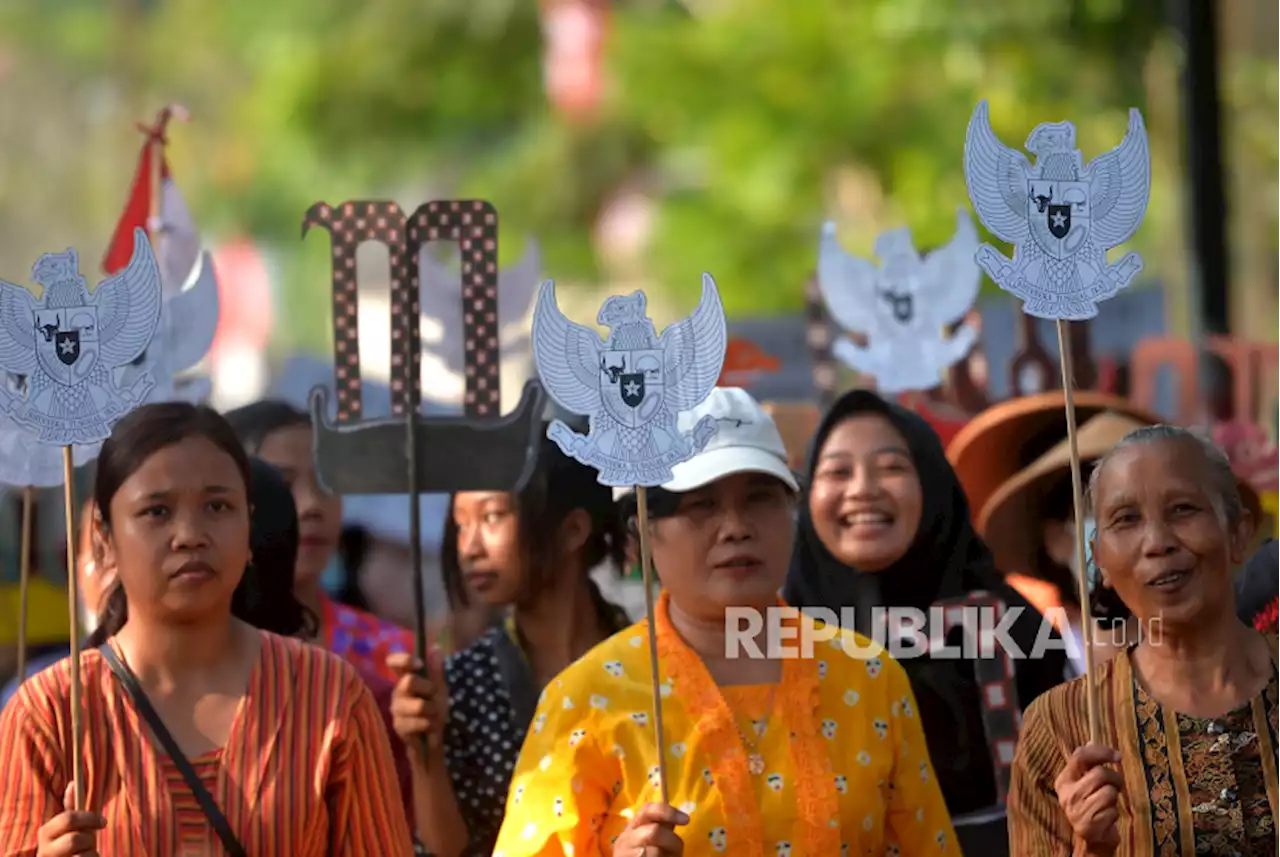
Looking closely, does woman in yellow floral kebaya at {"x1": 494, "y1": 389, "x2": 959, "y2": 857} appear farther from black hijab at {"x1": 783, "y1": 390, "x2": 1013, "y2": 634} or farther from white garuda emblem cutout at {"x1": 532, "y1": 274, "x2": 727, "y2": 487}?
black hijab at {"x1": 783, "y1": 390, "x2": 1013, "y2": 634}

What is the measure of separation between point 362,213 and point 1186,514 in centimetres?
178

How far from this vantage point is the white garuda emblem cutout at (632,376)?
3.50 meters

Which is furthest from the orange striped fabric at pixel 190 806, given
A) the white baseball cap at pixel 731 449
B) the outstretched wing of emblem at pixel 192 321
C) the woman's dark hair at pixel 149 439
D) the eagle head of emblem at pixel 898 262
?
the eagle head of emblem at pixel 898 262

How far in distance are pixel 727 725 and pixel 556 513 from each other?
1.22m

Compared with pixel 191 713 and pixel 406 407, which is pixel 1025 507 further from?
pixel 191 713

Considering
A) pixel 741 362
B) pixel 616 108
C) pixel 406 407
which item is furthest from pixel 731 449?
pixel 616 108

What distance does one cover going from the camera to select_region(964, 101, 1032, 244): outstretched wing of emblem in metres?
3.49

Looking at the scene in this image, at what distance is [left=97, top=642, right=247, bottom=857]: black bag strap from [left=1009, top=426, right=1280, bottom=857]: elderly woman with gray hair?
4.05 feet

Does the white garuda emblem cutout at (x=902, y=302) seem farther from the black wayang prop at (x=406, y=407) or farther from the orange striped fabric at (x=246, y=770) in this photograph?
the orange striped fabric at (x=246, y=770)

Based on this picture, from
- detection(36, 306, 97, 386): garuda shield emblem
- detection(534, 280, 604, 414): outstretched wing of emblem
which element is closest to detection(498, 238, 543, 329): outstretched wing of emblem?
detection(534, 280, 604, 414): outstretched wing of emblem

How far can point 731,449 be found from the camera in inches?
146

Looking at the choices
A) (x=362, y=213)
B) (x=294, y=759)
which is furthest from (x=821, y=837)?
(x=362, y=213)

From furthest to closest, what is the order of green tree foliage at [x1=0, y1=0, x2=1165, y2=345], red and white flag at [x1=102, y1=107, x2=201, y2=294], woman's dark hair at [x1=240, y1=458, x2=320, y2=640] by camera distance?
green tree foliage at [x1=0, y1=0, x2=1165, y2=345], red and white flag at [x1=102, y1=107, x2=201, y2=294], woman's dark hair at [x1=240, y1=458, x2=320, y2=640]

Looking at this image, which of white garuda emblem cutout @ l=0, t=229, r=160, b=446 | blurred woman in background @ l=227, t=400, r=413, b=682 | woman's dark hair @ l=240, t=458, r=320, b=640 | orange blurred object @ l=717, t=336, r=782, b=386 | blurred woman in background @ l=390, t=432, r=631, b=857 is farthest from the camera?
orange blurred object @ l=717, t=336, r=782, b=386
